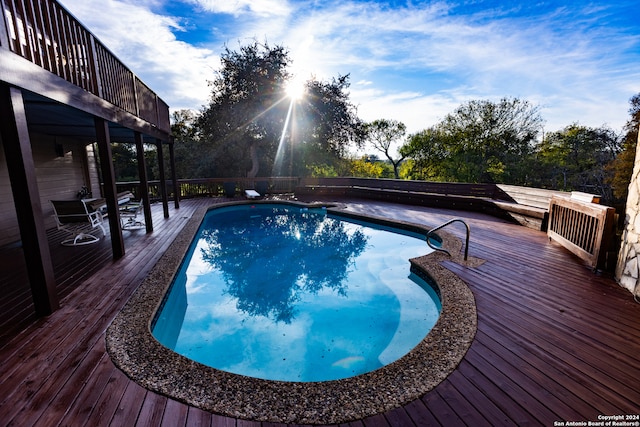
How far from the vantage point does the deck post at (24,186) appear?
2.17 meters

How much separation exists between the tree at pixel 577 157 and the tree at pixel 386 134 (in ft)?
30.3

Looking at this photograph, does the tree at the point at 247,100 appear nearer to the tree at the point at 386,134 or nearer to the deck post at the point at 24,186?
the tree at the point at 386,134

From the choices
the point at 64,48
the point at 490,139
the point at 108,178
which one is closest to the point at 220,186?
the point at 108,178

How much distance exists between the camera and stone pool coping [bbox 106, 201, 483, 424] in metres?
1.60

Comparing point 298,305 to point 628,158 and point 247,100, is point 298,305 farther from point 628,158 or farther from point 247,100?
point 628,158

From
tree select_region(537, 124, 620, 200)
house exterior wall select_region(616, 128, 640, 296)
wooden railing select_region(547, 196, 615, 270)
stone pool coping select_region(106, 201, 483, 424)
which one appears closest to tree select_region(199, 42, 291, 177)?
wooden railing select_region(547, 196, 615, 270)

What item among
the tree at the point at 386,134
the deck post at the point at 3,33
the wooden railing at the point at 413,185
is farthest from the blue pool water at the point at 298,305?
the tree at the point at 386,134

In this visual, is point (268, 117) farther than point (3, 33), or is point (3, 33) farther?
point (268, 117)

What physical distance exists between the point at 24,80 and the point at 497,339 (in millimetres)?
4657

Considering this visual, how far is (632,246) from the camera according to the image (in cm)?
308

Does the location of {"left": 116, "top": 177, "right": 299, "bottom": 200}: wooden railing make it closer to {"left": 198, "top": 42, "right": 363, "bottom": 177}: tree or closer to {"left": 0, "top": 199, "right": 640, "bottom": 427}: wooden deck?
{"left": 198, "top": 42, "right": 363, "bottom": 177}: tree

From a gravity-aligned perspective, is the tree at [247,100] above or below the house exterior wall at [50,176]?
above

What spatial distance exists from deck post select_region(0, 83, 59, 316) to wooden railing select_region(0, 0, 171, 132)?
472 millimetres

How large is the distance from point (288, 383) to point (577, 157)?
72.8 ft
